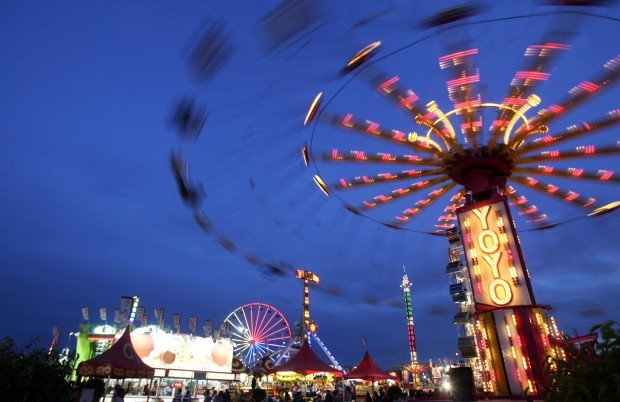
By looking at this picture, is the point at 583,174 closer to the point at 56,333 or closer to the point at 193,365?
the point at 193,365

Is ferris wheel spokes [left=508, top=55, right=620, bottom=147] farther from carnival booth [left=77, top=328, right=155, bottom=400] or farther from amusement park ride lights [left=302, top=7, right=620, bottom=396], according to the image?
carnival booth [left=77, top=328, right=155, bottom=400]

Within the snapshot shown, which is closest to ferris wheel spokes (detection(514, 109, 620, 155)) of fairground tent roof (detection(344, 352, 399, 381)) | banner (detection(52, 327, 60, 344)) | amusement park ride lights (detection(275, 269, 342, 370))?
fairground tent roof (detection(344, 352, 399, 381))

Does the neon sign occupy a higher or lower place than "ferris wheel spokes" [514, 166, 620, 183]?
lower

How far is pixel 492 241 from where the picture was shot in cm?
1775

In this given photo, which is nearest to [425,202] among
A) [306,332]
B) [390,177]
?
[390,177]

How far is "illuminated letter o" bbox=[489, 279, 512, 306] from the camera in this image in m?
16.3

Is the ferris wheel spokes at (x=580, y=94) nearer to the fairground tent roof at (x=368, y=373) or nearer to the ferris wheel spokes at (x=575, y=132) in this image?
the ferris wheel spokes at (x=575, y=132)

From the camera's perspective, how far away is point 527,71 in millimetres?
14570

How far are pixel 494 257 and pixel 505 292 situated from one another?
165 cm

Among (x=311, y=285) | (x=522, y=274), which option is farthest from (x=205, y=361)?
(x=311, y=285)

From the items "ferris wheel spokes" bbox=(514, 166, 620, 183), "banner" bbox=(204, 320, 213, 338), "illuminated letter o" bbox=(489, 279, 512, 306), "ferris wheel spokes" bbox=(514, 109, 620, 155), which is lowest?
"illuminated letter o" bbox=(489, 279, 512, 306)

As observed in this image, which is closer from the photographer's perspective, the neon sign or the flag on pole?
the neon sign

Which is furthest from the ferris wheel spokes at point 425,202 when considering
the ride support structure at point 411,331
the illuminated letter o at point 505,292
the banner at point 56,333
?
the ride support structure at point 411,331

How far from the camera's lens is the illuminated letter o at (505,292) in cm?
1634
